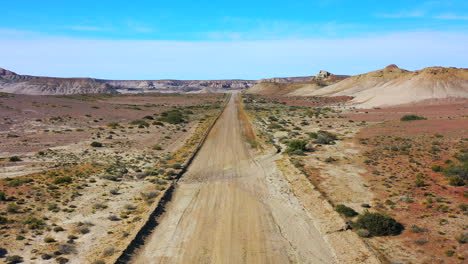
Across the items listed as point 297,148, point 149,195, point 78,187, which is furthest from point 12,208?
point 297,148

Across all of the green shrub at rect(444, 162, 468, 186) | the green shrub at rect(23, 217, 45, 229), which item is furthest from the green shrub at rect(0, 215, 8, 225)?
the green shrub at rect(444, 162, 468, 186)

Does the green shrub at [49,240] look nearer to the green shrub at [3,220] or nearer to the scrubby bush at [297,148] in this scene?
the green shrub at [3,220]

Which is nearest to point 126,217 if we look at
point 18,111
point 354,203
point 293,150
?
point 354,203

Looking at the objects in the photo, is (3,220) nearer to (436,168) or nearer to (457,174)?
(457,174)

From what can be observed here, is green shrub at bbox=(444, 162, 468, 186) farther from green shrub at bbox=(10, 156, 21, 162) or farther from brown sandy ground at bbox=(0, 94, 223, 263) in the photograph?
green shrub at bbox=(10, 156, 21, 162)

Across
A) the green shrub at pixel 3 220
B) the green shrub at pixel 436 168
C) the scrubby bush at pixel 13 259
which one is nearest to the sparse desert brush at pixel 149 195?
the green shrub at pixel 3 220

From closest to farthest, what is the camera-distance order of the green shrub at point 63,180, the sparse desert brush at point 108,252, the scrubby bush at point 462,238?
1. the sparse desert brush at point 108,252
2. the scrubby bush at point 462,238
3. the green shrub at point 63,180

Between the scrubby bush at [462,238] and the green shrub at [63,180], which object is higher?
the green shrub at [63,180]

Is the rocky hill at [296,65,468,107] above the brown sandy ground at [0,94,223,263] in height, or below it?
above
